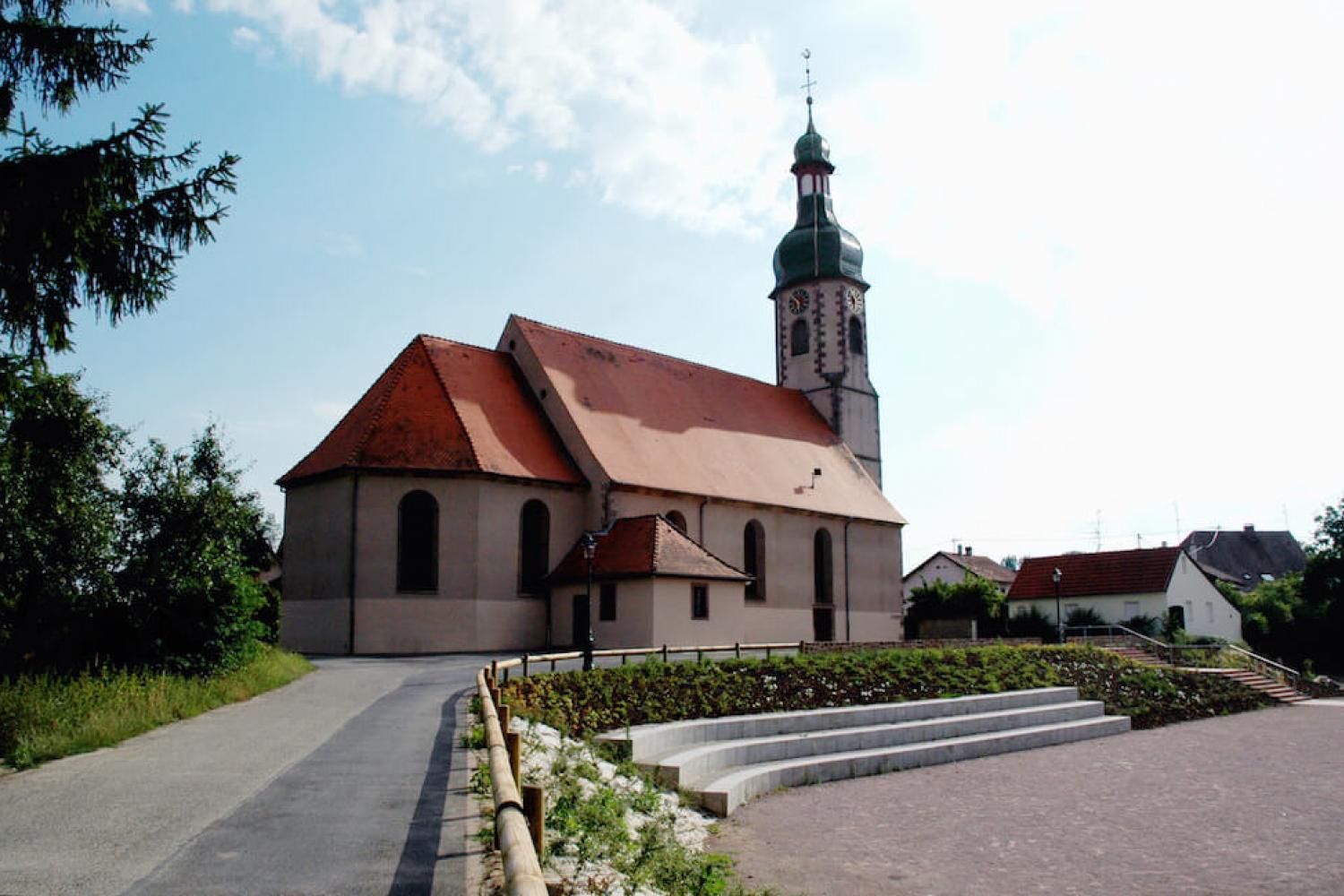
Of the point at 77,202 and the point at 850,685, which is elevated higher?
the point at 77,202

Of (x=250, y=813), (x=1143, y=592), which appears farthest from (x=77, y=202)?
(x=1143, y=592)

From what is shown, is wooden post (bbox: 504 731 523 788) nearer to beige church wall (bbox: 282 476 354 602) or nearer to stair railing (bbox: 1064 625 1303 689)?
beige church wall (bbox: 282 476 354 602)

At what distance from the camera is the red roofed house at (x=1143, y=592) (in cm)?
4862

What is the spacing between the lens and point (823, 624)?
38.7m

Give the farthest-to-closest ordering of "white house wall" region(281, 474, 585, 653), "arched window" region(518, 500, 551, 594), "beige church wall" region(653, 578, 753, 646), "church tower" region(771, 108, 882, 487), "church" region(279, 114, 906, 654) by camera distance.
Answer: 1. "church tower" region(771, 108, 882, 487)
2. "arched window" region(518, 500, 551, 594)
3. "church" region(279, 114, 906, 654)
4. "beige church wall" region(653, 578, 753, 646)
5. "white house wall" region(281, 474, 585, 653)

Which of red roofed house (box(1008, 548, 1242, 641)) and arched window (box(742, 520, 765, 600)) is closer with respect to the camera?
arched window (box(742, 520, 765, 600))

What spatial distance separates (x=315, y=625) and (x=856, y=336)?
26859 millimetres

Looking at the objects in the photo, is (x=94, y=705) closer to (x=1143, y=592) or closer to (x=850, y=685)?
A: (x=850, y=685)

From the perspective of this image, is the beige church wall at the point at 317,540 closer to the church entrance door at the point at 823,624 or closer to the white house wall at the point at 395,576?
the white house wall at the point at 395,576

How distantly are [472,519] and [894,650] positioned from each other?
12126 mm

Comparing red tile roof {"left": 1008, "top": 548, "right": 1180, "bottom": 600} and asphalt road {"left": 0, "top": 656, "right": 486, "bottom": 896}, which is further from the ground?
red tile roof {"left": 1008, "top": 548, "right": 1180, "bottom": 600}

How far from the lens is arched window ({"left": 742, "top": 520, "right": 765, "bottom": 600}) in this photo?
3609 cm

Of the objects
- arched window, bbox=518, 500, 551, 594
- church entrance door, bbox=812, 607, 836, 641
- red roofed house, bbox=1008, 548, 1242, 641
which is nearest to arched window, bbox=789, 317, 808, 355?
church entrance door, bbox=812, 607, 836, 641

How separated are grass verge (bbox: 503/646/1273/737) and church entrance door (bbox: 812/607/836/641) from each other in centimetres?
945
